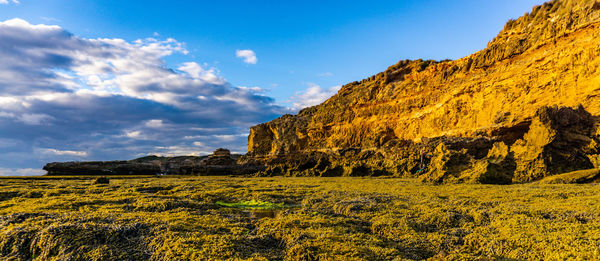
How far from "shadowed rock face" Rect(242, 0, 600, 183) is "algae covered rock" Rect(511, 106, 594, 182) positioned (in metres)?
0.05

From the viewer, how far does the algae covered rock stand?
47.9ft

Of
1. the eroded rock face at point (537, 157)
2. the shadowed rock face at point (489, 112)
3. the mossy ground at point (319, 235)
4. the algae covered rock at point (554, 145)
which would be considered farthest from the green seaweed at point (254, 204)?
the algae covered rock at point (554, 145)

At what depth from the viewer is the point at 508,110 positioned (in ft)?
85.7

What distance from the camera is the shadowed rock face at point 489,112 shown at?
51.1ft

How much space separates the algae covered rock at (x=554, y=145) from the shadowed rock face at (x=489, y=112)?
0.05 metres

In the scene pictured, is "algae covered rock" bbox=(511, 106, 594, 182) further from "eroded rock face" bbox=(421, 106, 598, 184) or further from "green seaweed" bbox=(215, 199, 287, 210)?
"green seaweed" bbox=(215, 199, 287, 210)

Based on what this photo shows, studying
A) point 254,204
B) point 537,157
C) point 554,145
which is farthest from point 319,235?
point 554,145

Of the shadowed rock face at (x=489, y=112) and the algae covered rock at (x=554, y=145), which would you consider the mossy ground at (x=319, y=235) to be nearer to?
the algae covered rock at (x=554, y=145)

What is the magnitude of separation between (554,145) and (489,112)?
13.9m

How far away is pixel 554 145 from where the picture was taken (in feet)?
50.0

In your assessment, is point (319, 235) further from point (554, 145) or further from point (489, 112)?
point (489, 112)

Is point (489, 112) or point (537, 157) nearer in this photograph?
point (537, 157)

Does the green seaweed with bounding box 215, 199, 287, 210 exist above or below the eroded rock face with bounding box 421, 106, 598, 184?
below

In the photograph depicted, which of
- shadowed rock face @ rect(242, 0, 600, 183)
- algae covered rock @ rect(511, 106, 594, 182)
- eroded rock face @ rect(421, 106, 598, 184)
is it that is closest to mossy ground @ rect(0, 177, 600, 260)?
eroded rock face @ rect(421, 106, 598, 184)
